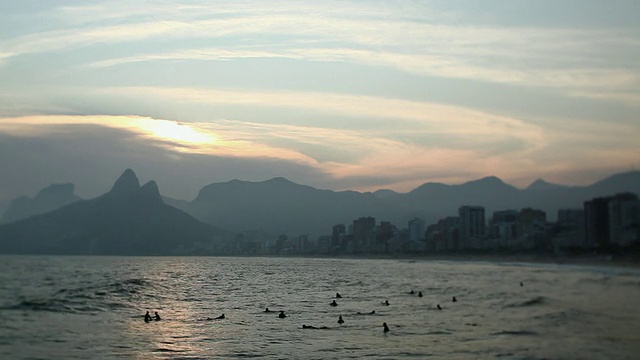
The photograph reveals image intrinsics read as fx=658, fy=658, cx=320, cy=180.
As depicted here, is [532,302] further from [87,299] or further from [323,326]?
[87,299]

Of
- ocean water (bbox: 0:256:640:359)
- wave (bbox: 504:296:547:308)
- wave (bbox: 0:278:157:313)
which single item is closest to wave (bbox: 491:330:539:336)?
ocean water (bbox: 0:256:640:359)

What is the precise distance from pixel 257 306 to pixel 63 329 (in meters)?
20.3

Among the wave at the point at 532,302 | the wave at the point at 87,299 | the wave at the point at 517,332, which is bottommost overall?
Result: the wave at the point at 87,299

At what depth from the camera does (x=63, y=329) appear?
1570 inches

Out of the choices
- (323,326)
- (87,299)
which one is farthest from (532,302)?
(87,299)

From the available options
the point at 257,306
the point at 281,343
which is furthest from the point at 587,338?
the point at 257,306

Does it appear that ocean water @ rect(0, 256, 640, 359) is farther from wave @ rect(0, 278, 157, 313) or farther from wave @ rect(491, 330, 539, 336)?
wave @ rect(0, 278, 157, 313)

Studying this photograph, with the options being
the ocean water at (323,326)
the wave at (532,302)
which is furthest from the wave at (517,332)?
the wave at (532,302)

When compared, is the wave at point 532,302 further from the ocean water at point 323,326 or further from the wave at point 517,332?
the wave at point 517,332

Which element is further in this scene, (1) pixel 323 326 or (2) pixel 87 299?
(2) pixel 87 299

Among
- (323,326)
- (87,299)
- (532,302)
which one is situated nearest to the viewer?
(323,326)

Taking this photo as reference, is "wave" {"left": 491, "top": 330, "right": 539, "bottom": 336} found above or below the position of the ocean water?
above

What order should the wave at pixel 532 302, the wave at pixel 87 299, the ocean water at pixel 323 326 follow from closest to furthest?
the ocean water at pixel 323 326
the wave at pixel 87 299
the wave at pixel 532 302

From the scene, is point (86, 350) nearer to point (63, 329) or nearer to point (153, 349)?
point (153, 349)
